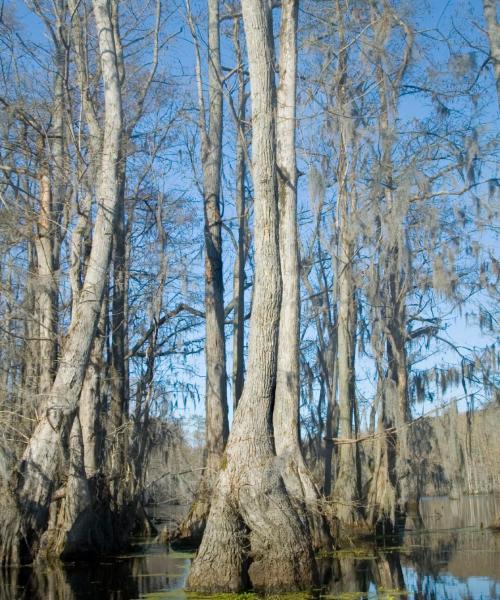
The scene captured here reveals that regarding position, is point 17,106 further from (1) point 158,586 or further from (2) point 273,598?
(2) point 273,598

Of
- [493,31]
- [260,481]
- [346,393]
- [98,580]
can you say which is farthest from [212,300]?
[260,481]

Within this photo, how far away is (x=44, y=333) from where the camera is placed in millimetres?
10977

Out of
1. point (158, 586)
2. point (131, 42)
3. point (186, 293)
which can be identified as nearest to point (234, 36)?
point (131, 42)

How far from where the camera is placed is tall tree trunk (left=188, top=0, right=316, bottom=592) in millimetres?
5852

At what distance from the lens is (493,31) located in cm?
1045

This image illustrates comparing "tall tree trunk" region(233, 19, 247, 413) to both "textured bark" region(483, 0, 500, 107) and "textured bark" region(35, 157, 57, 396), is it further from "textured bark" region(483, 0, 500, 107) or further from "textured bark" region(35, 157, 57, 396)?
"textured bark" region(483, 0, 500, 107)

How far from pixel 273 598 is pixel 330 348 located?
13.4 meters

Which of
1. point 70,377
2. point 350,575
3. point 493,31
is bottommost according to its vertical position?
point 350,575

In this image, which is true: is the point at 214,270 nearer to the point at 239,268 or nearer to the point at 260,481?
the point at 239,268

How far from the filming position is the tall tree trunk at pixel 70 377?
7.68 meters

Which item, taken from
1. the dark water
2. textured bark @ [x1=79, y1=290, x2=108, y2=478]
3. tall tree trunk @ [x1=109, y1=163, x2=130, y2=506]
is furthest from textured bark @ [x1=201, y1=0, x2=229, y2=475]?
the dark water

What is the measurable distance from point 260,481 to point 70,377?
3.24 m

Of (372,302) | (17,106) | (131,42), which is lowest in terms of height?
(372,302)

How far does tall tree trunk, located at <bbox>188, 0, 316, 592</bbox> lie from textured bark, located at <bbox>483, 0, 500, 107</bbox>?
14.2 ft
